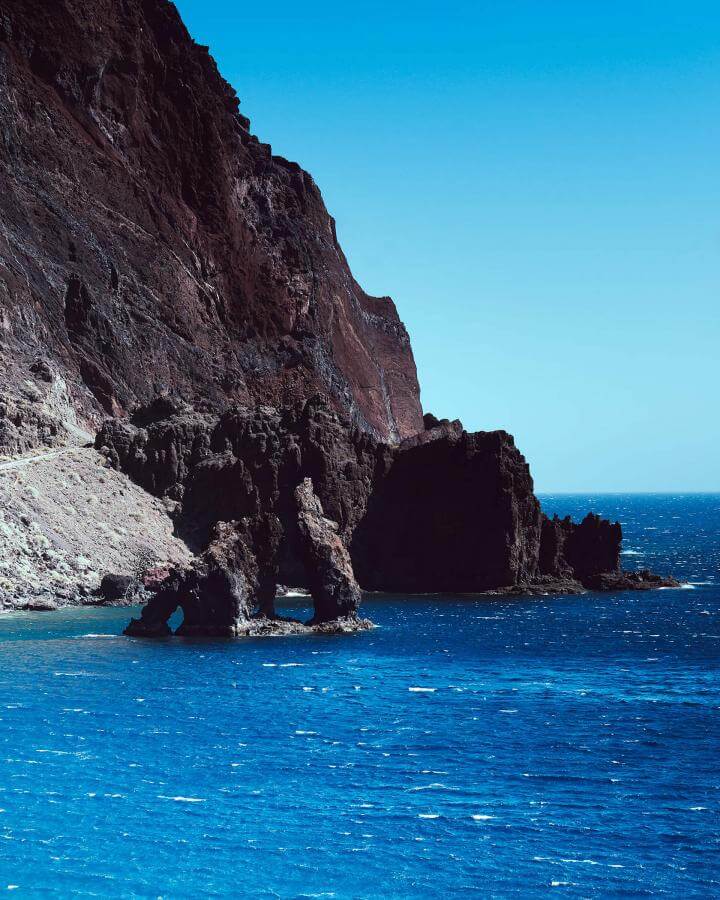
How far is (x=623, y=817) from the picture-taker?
49.5 m

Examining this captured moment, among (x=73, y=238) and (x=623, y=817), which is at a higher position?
(x=73, y=238)

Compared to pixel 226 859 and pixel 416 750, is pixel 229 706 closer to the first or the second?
pixel 416 750

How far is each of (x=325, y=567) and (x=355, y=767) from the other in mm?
41494

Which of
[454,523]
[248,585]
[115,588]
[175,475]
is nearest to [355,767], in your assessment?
[248,585]

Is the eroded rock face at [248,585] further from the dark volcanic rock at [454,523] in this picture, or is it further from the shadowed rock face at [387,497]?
the dark volcanic rock at [454,523]

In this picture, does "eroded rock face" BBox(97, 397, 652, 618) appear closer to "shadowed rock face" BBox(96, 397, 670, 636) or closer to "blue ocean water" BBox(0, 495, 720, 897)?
"shadowed rock face" BBox(96, 397, 670, 636)

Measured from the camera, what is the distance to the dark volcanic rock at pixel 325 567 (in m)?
98.8

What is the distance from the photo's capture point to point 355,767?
5709 centimetres

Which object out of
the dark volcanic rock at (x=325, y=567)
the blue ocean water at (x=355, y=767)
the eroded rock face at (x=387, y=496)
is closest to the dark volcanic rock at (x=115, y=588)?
the blue ocean water at (x=355, y=767)

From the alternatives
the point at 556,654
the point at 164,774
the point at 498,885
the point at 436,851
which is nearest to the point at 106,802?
the point at 164,774

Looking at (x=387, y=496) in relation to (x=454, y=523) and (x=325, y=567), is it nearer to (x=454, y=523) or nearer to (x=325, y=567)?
(x=454, y=523)

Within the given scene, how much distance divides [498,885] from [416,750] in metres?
18.6

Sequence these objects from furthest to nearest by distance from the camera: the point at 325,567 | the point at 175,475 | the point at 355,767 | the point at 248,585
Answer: the point at 175,475, the point at 325,567, the point at 248,585, the point at 355,767

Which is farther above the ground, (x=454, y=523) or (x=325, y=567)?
(x=454, y=523)
